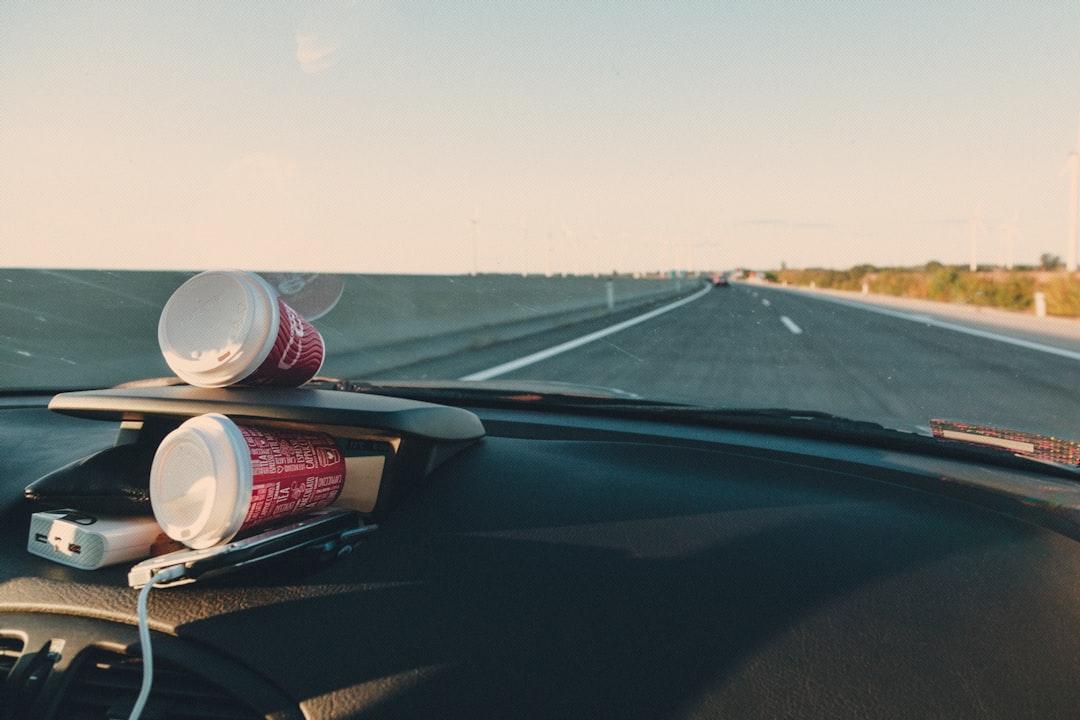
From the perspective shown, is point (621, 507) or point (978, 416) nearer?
point (621, 507)

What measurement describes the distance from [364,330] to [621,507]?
8.55m

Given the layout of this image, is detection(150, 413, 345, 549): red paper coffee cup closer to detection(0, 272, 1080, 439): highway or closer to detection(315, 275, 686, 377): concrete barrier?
detection(0, 272, 1080, 439): highway

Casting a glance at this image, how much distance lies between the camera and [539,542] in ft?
6.31

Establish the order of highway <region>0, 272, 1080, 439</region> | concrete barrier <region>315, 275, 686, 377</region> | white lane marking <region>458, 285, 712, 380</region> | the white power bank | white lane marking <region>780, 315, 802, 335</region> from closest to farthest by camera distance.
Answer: the white power bank, highway <region>0, 272, 1080, 439</region>, white lane marking <region>458, 285, 712, 380</region>, concrete barrier <region>315, 275, 686, 377</region>, white lane marking <region>780, 315, 802, 335</region>

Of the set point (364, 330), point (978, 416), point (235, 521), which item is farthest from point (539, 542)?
point (364, 330)

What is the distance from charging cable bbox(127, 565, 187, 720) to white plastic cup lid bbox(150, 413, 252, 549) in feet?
0.21

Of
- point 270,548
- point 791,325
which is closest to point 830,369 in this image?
point 791,325

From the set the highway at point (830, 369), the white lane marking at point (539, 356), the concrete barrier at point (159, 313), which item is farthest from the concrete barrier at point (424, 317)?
the white lane marking at point (539, 356)

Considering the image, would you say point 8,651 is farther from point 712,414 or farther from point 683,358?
point 683,358

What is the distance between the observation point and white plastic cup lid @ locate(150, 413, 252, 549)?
1.60 metres

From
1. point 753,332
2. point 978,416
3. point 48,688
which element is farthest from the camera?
point 753,332

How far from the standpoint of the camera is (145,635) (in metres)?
1.53

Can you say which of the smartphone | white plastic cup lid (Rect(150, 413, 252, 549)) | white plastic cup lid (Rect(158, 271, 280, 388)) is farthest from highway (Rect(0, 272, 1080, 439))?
white plastic cup lid (Rect(150, 413, 252, 549))

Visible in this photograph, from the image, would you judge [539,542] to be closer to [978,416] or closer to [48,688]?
[48,688]
